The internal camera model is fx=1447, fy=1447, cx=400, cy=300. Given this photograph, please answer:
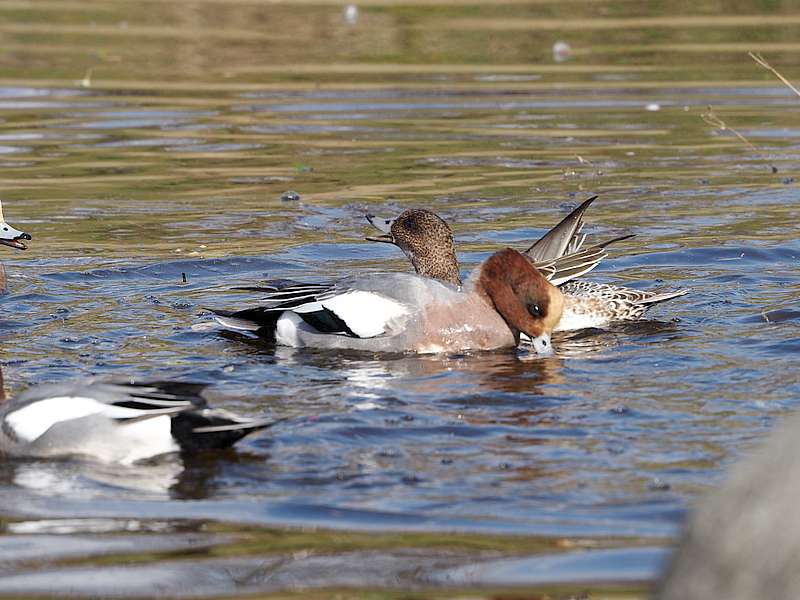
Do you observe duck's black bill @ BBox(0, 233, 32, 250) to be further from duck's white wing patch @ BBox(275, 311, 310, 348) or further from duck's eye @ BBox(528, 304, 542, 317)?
duck's eye @ BBox(528, 304, 542, 317)

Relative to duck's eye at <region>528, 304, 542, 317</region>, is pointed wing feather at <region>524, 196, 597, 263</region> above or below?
above

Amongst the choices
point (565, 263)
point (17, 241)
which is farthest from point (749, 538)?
point (17, 241)

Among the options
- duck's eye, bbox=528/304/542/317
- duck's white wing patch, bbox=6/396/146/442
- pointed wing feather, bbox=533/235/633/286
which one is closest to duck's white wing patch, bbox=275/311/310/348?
duck's eye, bbox=528/304/542/317

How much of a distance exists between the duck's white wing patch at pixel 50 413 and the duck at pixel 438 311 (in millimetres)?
1994

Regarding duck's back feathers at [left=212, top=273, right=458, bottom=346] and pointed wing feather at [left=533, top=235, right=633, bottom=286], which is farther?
pointed wing feather at [left=533, top=235, right=633, bottom=286]

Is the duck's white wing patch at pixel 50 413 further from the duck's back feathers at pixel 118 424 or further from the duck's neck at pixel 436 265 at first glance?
the duck's neck at pixel 436 265

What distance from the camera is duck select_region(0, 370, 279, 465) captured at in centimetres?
542

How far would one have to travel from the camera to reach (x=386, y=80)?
52.1ft

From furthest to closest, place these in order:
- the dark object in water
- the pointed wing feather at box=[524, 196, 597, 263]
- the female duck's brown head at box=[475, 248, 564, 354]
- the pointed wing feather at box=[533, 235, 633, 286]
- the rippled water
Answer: the pointed wing feather at box=[524, 196, 597, 263] < the pointed wing feather at box=[533, 235, 633, 286] < the female duck's brown head at box=[475, 248, 564, 354] < the rippled water < the dark object in water

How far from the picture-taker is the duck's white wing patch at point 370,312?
7.23m

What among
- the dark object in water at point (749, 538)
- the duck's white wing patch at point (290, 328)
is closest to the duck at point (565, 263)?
the duck's white wing patch at point (290, 328)

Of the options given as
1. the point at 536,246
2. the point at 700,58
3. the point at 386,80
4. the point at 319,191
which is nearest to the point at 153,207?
the point at 319,191

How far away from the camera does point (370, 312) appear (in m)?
7.23

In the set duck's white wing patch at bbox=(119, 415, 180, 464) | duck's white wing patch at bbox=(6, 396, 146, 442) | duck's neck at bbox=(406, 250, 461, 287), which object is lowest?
duck's white wing patch at bbox=(119, 415, 180, 464)
